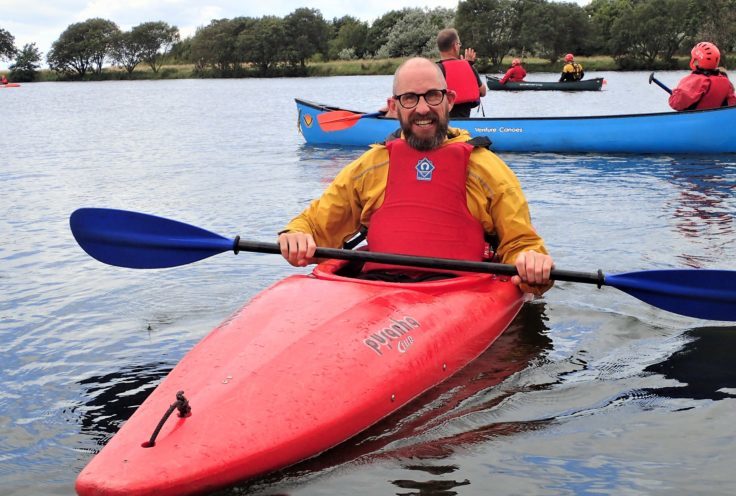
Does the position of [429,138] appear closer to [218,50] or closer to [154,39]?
[218,50]

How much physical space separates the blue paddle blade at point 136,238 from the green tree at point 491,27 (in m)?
61.6

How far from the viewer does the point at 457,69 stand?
10.7 metres

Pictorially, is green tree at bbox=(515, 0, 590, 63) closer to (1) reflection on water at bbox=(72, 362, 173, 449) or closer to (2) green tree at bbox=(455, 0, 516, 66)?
(2) green tree at bbox=(455, 0, 516, 66)

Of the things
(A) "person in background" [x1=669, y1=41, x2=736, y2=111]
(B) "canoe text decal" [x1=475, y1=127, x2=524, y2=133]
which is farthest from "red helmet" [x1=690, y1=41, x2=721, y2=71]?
(B) "canoe text decal" [x1=475, y1=127, x2=524, y2=133]

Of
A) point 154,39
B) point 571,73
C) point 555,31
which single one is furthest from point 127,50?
point 571,73

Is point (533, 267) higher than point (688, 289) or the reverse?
higher

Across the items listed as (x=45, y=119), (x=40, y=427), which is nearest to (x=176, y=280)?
(x=40, y=427)

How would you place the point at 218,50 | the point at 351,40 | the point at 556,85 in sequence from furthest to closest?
the point at 351,40, the point at 218,50, the point at 556,85

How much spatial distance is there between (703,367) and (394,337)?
1.70 metres

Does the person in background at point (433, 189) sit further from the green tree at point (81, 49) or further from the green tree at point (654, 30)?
the green tree at point (81, 49)

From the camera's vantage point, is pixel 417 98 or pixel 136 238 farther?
pixel 136 238

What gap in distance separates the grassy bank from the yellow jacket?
164 ft

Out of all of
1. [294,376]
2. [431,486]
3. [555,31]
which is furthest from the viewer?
[555,31]

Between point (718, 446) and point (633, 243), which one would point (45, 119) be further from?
point (718, 446)
